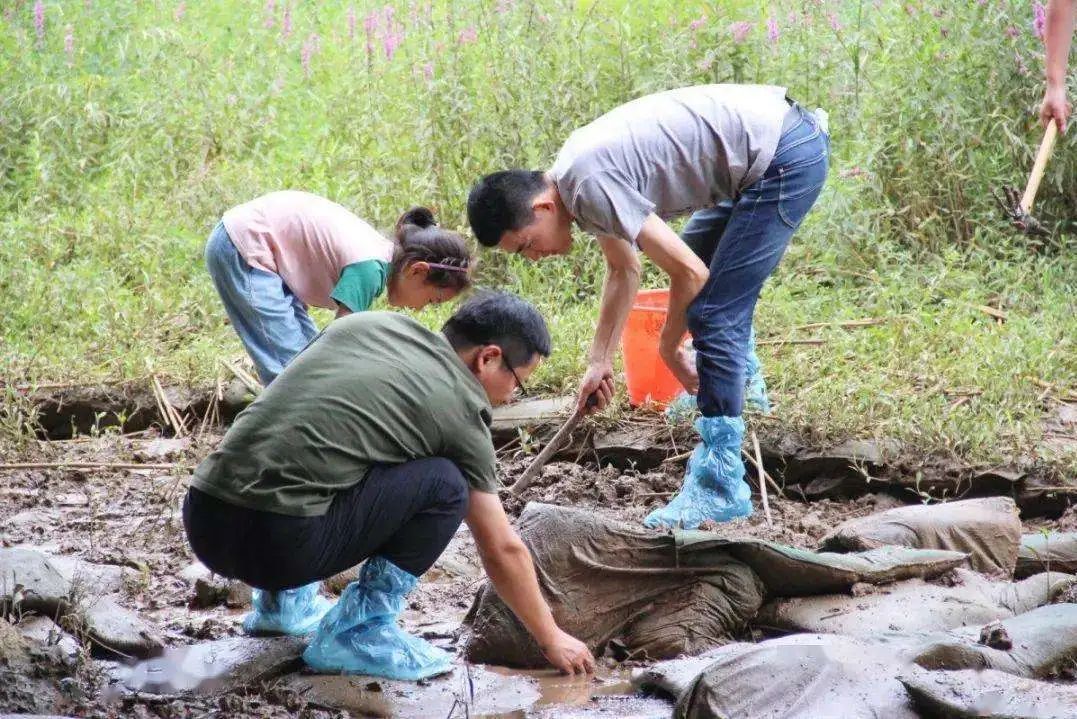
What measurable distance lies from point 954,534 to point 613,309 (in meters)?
1.28

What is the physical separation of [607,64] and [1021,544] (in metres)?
4.02

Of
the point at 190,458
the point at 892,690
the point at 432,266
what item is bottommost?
the point at 190,458

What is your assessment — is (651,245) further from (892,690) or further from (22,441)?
(22,441)

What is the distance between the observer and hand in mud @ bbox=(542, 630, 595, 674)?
2.98m

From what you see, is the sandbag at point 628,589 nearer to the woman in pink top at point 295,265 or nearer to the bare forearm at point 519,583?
the bare forearm at point 519,583

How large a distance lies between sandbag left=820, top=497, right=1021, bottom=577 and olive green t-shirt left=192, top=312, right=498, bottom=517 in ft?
4.06

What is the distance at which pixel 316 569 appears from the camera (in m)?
3.00

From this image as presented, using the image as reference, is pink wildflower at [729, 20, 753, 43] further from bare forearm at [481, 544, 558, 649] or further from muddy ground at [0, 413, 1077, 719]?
bare forearm at [481, 544, 558, 649]

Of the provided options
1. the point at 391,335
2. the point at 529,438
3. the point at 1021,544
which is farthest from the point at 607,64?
the point at 391,335

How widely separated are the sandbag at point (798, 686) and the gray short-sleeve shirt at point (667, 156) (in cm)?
146

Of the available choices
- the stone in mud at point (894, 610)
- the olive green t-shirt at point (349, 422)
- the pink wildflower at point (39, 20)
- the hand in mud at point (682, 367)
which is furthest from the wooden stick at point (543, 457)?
the pink wildflower at point (39, 20)

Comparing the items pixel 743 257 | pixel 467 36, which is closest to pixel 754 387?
pixel 743 257

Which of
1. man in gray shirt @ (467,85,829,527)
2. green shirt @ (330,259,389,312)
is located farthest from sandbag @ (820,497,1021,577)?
green shirt @ (330,259,389,312)

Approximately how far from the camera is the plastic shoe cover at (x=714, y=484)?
4.29 meters
